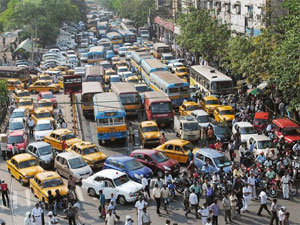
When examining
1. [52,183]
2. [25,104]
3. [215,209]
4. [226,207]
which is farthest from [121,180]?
[25,104]

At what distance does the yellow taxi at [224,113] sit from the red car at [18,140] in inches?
523

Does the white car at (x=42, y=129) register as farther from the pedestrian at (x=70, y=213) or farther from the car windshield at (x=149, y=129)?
the pedestrian at (x=70, y=213)

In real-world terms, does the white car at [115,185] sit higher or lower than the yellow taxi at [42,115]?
higher

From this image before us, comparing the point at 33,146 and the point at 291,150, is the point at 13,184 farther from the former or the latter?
the point at 291,150

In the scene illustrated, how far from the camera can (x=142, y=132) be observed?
33.5 metres

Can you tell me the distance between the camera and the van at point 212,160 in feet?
86.1

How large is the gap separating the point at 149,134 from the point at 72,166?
7.10 m

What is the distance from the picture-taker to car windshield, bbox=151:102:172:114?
36625mm

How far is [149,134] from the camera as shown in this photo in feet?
108

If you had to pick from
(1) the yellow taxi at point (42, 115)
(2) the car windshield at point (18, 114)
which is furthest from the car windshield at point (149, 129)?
(2) the car windshield at point (18, 114)

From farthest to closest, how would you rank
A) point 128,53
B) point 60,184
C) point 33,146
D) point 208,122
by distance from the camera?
point 128,53 < point 208,122 < point 33,146 < point 60,184

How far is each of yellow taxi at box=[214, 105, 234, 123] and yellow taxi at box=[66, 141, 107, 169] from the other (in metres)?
10.4

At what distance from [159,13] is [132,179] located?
79.0 metres

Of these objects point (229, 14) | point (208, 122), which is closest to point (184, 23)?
point (229, 14)
